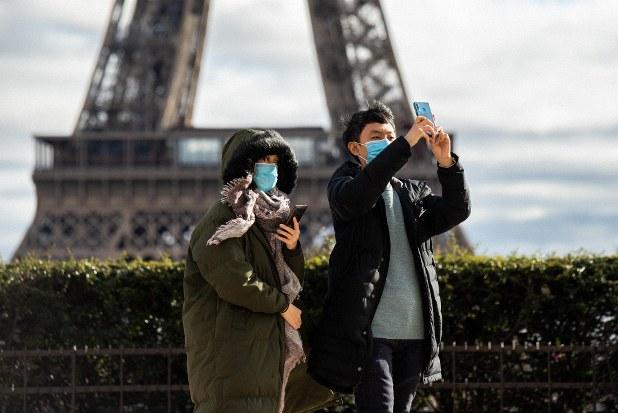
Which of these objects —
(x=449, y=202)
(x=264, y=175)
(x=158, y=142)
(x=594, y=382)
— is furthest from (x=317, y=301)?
(x=158, y=142)

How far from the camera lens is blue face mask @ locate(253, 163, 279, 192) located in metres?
7.36

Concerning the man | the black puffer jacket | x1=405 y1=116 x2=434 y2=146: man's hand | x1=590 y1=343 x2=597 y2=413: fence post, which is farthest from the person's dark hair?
x1=590 y1=343 x2=597 y2=413: fence post

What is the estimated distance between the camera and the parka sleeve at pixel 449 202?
7590 millimetres

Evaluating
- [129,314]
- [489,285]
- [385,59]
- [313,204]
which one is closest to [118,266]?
[129,314]

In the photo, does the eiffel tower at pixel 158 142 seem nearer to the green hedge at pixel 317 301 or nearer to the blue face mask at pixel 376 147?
the green hedge at pixel 317 301

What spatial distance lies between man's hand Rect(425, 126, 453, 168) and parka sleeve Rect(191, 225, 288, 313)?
3.62ft

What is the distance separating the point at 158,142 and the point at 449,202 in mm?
36250

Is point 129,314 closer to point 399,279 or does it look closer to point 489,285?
point 489,285

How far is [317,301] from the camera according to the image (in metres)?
11.2

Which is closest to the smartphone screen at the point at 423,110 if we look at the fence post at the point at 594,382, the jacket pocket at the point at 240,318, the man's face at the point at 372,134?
the man's face at the point at 372,134

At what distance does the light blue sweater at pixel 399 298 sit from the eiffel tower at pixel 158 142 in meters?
31.5

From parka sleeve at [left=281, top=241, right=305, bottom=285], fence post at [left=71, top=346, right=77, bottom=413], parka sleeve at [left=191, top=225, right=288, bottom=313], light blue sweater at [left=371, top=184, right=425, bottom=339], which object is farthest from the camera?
fence post at [left=71, top=346, right=77, bottom=413]

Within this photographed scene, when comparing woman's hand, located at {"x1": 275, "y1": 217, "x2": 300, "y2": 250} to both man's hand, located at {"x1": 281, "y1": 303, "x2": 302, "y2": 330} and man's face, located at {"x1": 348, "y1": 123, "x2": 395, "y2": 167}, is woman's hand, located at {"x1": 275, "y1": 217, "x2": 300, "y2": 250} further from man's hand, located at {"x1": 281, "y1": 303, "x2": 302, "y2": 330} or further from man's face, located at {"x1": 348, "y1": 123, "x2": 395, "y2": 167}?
man's face, located at {"x1": 348, "y1": 123, "x2": 395, "y2": 167}

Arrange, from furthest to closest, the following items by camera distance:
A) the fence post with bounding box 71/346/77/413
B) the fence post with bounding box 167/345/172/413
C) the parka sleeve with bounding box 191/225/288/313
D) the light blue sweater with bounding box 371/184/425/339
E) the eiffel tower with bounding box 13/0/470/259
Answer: the eiffel tower with bounding box 13/0/470/259 → the fence post with bounding box 71/346/77/413 → the fence post with bounding box 167/345/172/413 → the light blue sweater with bounding box 371/184/425/339 → the parka sleeve with bounding box 191/225/288/313
